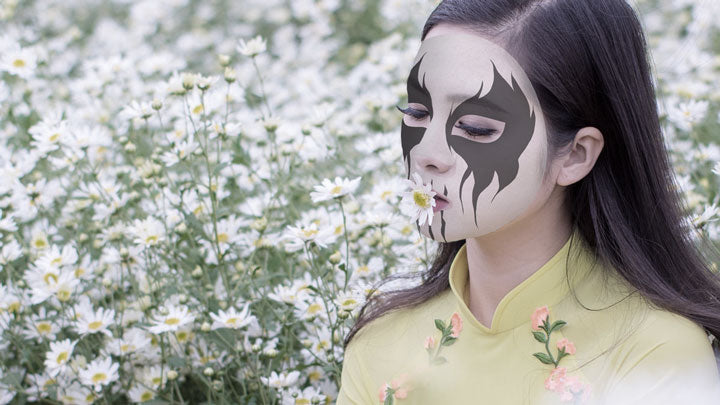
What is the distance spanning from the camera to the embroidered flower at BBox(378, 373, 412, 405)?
4.77 feet

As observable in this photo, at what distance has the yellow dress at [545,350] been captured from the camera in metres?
1.26

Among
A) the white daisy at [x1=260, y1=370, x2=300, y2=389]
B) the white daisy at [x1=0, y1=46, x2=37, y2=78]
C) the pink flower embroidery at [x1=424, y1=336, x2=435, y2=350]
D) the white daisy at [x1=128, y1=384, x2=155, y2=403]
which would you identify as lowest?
the white daisy at [x1=260, y1=370, x2=300, y2=389]

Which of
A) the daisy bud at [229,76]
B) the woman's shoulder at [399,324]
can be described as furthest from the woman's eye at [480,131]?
the daisy bud at [229,76]

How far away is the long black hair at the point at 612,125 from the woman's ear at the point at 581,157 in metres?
0.01

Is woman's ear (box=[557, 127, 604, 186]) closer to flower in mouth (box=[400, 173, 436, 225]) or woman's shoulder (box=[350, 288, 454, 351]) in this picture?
flower in mouth (box=[400, 173, 436, 225])

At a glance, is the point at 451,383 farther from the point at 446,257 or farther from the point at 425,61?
the point at 425,61

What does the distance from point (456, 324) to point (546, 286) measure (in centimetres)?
16

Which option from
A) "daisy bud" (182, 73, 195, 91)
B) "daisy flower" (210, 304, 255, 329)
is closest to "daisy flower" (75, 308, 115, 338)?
"daisy flower" (210, 304, 255, 329)

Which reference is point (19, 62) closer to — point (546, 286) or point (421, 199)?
point (421, 199)

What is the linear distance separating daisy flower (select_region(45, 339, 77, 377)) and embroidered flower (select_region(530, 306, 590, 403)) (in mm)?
973

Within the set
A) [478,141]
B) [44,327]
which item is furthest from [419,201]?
[44,327]

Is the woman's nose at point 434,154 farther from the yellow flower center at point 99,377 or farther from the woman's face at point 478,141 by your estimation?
the yellow flower center at point 99,377

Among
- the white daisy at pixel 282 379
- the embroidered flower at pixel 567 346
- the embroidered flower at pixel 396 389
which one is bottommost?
the white daisy at pixel 282 379

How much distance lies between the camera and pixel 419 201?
1381 mm
